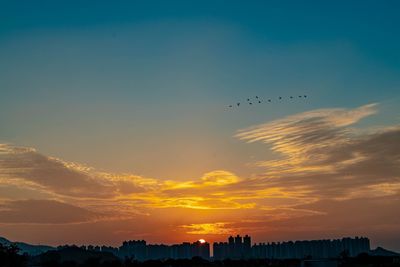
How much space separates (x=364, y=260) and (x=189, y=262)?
147 ft

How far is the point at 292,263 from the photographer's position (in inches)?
5059

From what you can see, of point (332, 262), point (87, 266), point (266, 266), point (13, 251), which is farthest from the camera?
point (87, 266)

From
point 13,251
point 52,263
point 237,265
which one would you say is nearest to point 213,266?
point 237,265

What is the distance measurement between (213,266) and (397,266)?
43490mm

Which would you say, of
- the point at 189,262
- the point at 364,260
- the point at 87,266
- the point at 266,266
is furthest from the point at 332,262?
the point at 87,266

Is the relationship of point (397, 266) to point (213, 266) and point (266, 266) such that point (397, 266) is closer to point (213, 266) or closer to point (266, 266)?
point (266, 266)

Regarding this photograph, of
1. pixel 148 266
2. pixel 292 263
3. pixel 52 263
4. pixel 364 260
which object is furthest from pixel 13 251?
pixel 364 260

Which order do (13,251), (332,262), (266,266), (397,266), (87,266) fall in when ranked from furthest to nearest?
(87,266)
(266,266)
(332,262)
(397,266)
(13,251)

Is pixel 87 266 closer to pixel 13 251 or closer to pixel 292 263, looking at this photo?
pixel 292 263

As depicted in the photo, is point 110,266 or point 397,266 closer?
point 397,266

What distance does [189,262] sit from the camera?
13088 cm

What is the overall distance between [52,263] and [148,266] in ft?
85.4

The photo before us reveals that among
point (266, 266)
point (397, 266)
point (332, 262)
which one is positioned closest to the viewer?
point (397, 266)

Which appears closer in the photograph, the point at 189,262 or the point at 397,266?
the point at 397,266
